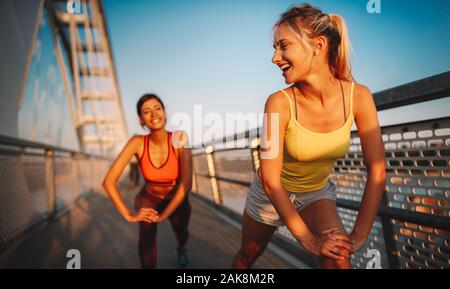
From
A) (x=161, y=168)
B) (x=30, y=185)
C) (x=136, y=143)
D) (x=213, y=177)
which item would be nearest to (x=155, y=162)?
(x=161, y=168)

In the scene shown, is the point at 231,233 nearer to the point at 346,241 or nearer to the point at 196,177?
the point at 346,241

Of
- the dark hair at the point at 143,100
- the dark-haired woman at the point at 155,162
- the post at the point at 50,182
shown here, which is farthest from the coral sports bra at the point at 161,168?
the post at the point at 50,182

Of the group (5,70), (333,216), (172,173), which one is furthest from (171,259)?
(5,70)

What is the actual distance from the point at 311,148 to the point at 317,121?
0.12 metres

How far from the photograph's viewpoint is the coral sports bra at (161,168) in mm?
2564

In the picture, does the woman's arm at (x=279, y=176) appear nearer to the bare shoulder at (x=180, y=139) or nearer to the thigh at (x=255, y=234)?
the thigh at (x=255, y=234)

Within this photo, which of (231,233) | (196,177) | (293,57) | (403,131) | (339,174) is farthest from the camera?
(196,177)

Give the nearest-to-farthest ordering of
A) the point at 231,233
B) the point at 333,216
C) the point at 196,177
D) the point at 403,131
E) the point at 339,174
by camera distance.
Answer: the point at 333,216 → the point at 403,131 → the point at 339,174 → the point at 231,233 → the point at 196,177

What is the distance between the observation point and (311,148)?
1.44 meters

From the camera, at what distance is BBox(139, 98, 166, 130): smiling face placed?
262 centimetres

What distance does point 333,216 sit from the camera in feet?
4.80

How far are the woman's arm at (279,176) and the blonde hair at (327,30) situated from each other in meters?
0.29

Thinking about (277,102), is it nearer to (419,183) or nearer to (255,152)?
(419,183)

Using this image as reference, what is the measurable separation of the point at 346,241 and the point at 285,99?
0.63 metres
